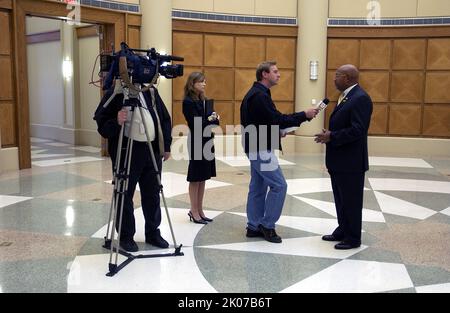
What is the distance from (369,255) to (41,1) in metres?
6.69

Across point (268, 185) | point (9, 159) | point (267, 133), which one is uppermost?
point (267, 133)

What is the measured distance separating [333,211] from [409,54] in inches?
245

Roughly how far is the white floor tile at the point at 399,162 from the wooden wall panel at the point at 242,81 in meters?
3.05

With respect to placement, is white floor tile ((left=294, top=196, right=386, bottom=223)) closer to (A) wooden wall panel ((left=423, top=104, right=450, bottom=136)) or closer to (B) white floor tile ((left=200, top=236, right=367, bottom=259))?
(B) white floor tile ((left=200, top=236, right=367, bottom=259))

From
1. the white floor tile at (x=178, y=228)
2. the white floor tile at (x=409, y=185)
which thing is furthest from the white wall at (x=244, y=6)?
the white floor tile at (x=178, y=228)

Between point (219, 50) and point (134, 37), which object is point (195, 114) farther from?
point (219, 50)

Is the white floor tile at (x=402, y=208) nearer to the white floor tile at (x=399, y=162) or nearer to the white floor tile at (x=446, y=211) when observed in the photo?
the white floor tile at (x=446, y=211)

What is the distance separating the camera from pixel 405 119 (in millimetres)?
10695

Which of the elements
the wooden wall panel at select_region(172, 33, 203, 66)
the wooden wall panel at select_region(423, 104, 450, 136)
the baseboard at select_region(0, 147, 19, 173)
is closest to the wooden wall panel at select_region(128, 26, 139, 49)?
the wooden wall panel at select_region(172, 33, 203, 66)

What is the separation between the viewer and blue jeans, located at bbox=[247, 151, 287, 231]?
440cm

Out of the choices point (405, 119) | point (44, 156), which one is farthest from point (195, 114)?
point (405, 119)

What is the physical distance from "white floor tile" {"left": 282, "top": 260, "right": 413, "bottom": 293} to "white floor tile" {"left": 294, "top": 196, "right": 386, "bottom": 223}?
4.73 ft
